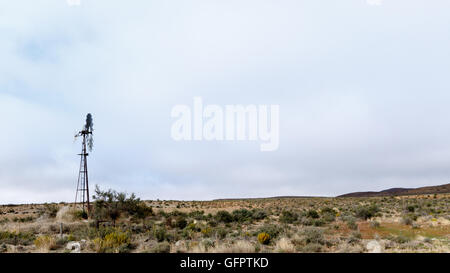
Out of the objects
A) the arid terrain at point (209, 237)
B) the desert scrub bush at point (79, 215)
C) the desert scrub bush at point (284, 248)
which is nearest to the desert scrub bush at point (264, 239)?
the arid terrain at point (209, 237)

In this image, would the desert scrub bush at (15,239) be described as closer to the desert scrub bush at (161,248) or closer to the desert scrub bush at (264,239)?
the desert scrub bush at (161,248)

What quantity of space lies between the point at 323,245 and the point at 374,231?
6643mm

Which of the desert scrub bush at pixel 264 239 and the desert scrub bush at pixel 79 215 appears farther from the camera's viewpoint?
the desert scrub bush at pixel 79 215

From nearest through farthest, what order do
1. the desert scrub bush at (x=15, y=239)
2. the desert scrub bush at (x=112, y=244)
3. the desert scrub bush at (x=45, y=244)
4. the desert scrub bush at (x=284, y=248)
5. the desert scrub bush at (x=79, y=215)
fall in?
1. the desert scrub bush at (x=284, y=248)
2. the desert scrub bush at (x=112, y=244)
3. the desert scrub bush at (x=45, y=244)
4. the desert scrub bush at (x=15, y=239)
5. the desert scrub bush at (x=79, y=215)

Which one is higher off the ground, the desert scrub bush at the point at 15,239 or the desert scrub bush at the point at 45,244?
the desert scrub bush at the point at 45,244

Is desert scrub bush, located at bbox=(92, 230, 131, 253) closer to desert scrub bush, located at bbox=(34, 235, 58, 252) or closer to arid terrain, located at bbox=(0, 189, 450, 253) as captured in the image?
arid terrain, located at bbox=(0, 189, 450, 253)

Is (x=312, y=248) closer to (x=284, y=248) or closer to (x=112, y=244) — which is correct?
(x=284, y=248)

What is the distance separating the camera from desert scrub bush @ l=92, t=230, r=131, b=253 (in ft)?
39.5

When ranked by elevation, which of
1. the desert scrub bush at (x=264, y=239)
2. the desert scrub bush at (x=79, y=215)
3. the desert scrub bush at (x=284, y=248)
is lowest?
the desert scrub bush at (x=79, y=215)

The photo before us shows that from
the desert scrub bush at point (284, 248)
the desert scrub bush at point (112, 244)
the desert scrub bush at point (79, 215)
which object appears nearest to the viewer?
the desert scrub bush at point (284, 248)

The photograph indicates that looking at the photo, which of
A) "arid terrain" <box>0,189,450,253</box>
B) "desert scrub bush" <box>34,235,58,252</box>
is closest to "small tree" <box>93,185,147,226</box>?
"arid terrain" <box>0,189,450,253</box>

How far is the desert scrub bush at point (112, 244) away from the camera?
12047mm

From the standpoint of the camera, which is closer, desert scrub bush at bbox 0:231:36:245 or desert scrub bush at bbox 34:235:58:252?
desert scrub bush at bbox 34:235:58:252
